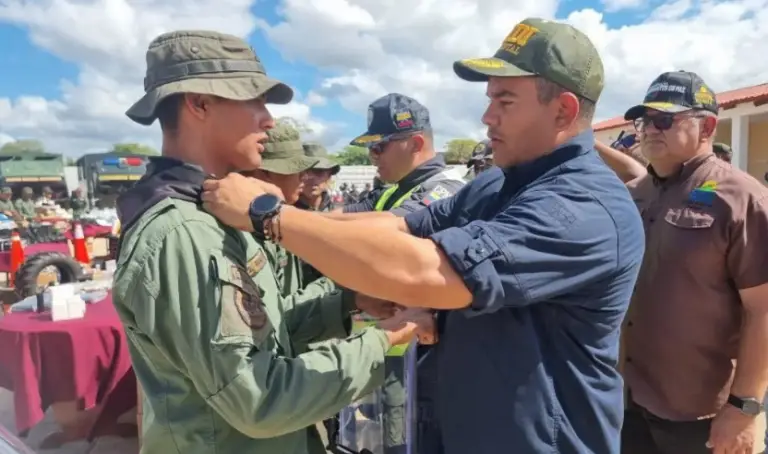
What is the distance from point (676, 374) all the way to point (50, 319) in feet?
14.4

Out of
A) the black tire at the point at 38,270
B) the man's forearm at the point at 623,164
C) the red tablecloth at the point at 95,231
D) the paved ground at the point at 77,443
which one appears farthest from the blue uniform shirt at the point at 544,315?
the red tablecloth at the point at 95,231

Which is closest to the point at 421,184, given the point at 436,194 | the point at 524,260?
the point at 436,194

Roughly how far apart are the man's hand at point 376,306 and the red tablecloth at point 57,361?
2850mm

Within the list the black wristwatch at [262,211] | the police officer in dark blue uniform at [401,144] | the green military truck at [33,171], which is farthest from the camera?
the green military truck at [33,171]

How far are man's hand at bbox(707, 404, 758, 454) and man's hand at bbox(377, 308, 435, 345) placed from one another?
1568 mm

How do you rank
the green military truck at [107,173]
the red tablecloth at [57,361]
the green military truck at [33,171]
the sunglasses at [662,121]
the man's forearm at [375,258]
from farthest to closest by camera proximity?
the green military truck at [33,171]
the green military truck at [107,173]
the red tablecloth at [57,361]
the sunglasses at [662,121]
the man's forearm at [375,258]

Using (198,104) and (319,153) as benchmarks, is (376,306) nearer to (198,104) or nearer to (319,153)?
(198,104)

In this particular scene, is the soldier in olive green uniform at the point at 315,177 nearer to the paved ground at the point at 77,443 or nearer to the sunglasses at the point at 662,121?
the paved ground at the point at 77,443

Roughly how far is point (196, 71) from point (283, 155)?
90.5 inches

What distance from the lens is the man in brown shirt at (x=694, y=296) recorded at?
8.14 feet

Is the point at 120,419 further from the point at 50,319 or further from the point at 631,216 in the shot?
the point at 631,216

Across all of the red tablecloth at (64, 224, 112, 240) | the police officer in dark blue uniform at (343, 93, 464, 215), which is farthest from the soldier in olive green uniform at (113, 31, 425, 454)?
the red tablecloth at (64, 224, 112, 240)

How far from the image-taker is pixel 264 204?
5.04 ft

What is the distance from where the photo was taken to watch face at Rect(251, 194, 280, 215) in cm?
152
